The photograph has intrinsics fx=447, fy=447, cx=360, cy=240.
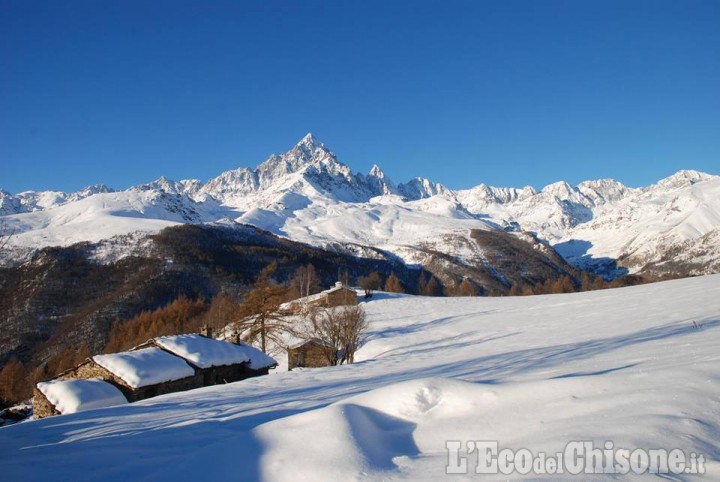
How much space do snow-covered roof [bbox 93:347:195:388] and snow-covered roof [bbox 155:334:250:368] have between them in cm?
96

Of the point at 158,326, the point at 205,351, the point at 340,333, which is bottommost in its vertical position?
the point at 158,326

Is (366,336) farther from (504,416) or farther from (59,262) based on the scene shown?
(59,262)

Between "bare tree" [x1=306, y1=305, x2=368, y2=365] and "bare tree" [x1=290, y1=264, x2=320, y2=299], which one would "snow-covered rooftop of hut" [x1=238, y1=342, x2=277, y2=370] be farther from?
"bare tree" [x1=290, y1=264, x2=320, y2=299]

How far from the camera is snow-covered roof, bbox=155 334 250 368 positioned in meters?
24.9

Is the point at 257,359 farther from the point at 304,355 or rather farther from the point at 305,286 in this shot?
the point at 305,286

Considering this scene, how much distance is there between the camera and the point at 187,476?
4625mm

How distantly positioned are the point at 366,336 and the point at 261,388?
27900mm

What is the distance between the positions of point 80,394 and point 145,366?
9.97 ft

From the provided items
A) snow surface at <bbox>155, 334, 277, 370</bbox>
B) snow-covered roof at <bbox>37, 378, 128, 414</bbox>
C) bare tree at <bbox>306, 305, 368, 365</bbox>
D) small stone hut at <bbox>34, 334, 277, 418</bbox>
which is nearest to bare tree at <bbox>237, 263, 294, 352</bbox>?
bare tree at <bbox>306, 305, 368, 365</bbox>

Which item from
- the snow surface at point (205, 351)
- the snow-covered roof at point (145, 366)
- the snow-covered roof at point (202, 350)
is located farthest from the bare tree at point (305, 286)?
the snow-covered roof at point (145, 366)

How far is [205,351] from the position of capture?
25.8 m

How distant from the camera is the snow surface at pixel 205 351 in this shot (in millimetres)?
24922

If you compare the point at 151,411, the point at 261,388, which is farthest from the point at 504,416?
the point at 261,388

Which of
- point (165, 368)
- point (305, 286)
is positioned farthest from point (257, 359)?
point (305, 286)
